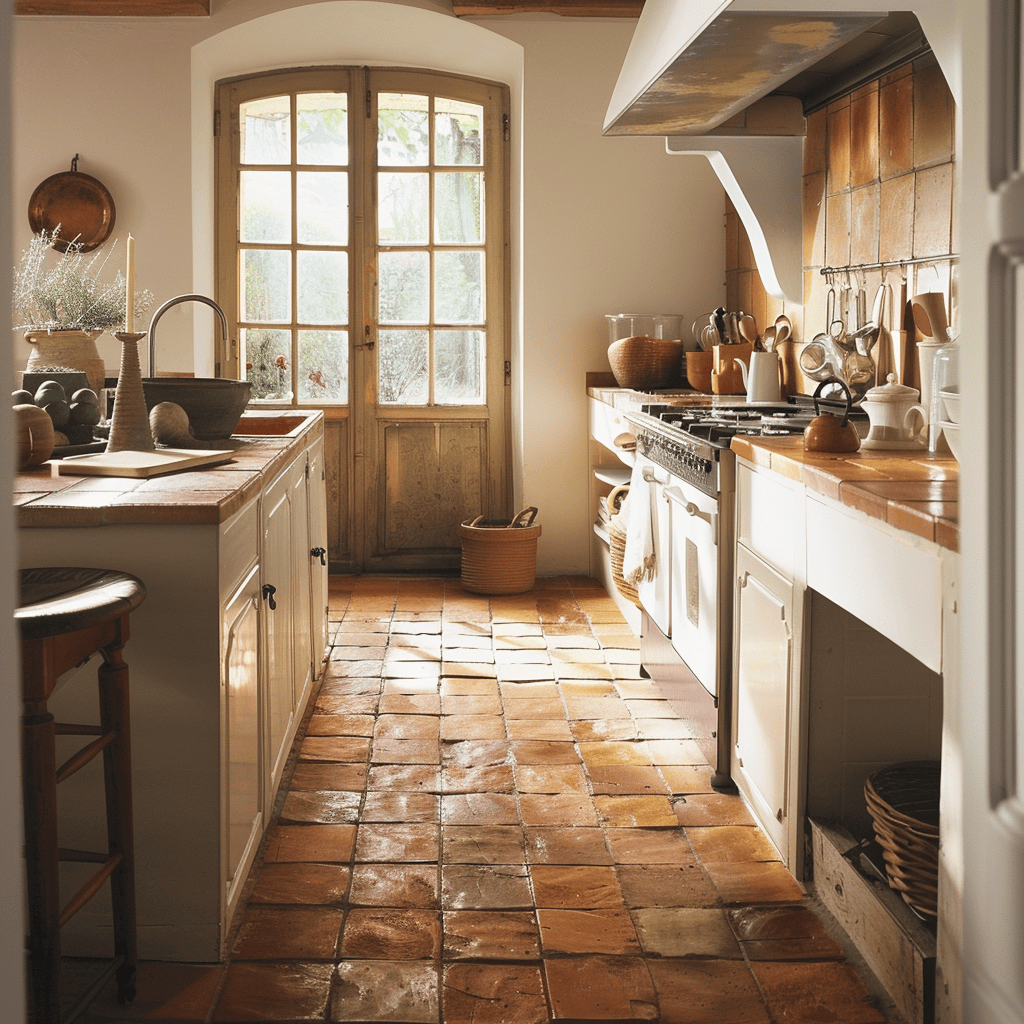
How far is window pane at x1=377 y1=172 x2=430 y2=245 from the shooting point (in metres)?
5.70

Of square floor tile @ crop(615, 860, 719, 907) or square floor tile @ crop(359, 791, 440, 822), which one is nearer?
square floor tile @ crop(615, 860, 719, 907)

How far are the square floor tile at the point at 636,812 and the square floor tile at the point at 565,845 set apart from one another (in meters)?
0.08

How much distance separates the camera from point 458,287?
19.1ft

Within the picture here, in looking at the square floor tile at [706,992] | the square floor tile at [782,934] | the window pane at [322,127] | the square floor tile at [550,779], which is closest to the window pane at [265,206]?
the window pane at [322,127]

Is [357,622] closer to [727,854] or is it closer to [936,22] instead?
[727,854]

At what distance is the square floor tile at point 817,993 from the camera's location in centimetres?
194

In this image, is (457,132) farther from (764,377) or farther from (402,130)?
(764,377)

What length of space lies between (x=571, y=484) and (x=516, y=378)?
0.64 meters

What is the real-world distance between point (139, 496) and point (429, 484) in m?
3.89

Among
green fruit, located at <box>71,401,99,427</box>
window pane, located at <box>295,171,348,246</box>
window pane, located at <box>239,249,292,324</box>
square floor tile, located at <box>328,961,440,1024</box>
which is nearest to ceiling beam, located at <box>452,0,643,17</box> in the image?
window pane, located at <box>295,171,348,246</box>

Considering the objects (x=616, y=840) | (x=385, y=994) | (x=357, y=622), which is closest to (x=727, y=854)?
(x=616, y=840)

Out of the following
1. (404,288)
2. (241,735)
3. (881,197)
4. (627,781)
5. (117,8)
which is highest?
(117,8)

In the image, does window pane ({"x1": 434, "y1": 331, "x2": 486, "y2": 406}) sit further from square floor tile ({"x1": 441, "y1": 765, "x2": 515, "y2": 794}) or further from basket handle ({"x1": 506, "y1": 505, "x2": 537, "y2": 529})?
square floor tile ({"x1": 441, "y1": 765, "x2": 515, "y2": 794})

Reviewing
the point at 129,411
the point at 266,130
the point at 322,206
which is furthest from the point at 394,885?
the point at 266,130
